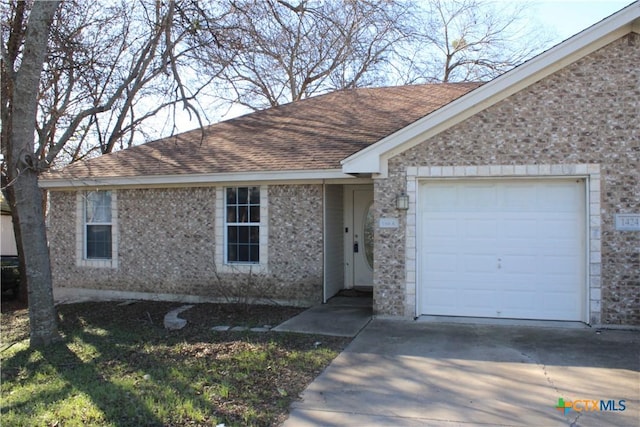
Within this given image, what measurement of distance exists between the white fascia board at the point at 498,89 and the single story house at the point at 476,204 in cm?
2

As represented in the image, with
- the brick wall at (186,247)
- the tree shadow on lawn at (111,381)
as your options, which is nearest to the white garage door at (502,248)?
the brick wall at (186,247)

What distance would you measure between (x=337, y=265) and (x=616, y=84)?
21.4 feet

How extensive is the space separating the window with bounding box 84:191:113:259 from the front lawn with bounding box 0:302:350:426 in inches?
119

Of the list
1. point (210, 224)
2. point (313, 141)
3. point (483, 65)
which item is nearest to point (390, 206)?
point (313, 141)

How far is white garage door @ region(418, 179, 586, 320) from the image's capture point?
859 centimetres

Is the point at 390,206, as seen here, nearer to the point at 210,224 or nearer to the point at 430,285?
the point at 430,285

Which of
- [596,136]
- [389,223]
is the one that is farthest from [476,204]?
[596,136]

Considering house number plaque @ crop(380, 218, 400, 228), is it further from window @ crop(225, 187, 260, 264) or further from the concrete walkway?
window @ crop(225, 187, 260, 264)

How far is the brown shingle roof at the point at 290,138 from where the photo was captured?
11.3m

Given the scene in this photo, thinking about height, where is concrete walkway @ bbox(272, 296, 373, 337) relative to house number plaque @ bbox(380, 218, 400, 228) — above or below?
below

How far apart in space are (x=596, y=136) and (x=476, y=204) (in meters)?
2.16

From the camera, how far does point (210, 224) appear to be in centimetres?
1156

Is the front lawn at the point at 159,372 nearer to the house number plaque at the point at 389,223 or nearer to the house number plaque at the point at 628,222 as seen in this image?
the house number plaque at the point at 389,223

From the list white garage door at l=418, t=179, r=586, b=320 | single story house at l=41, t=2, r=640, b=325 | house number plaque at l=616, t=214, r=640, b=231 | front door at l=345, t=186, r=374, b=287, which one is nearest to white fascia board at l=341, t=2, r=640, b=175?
single story house at l=41, t=2, r=640, b=325
